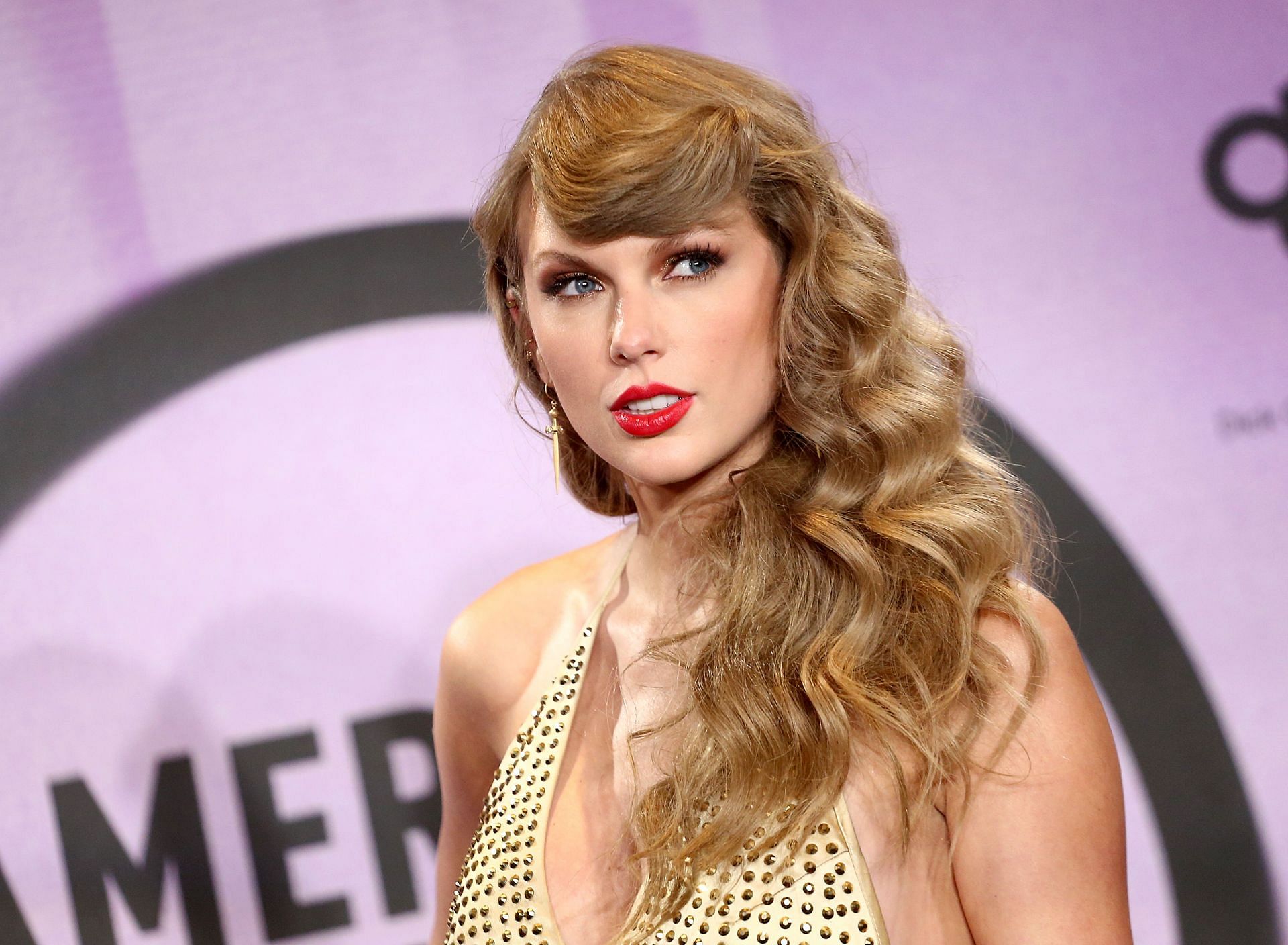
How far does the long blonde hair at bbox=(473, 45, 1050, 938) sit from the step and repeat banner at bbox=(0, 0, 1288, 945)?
0.88 m

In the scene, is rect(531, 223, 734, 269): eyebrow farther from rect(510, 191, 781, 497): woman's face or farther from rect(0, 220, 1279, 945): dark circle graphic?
rect(0, 220, 1279, 945): dark circle graphic

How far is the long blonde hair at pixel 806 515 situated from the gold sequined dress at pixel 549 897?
0.03m

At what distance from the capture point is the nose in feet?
4.23

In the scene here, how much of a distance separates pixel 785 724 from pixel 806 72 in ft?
4.60

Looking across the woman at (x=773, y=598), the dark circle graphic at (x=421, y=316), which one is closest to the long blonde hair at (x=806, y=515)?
the woman at (x=773, y=598)

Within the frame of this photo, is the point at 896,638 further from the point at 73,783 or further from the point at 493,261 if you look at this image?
the point at 73,783

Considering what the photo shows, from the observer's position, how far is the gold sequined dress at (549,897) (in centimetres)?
122

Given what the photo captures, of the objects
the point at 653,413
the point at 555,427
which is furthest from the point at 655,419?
the point at 555,427

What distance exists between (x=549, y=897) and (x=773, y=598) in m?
0.40

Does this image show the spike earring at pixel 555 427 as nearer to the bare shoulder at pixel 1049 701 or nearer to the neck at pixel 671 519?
the neck at pixel 671 519

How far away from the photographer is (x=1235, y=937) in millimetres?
2139

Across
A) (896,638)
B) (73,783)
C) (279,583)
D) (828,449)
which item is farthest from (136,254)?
(896,638)

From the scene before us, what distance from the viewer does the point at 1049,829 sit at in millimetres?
1170

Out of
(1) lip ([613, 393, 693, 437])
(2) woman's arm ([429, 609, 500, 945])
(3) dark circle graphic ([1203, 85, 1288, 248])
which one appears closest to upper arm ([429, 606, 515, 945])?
(2) woman's arm ([429, 609, 500, 945])
